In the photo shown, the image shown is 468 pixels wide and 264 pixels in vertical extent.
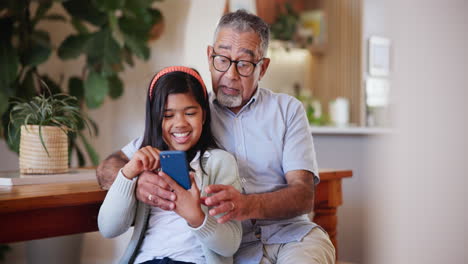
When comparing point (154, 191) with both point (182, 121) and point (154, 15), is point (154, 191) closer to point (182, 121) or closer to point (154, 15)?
point (182, 121)

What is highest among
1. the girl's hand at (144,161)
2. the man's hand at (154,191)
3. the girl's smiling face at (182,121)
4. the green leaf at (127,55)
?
the green leaf at (127,55)

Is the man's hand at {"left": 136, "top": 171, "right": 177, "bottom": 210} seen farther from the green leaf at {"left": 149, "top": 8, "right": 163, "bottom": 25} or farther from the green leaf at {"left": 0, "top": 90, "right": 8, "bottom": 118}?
the green leaf at {"left": 149, "top": 8, "right": 163, "bottom": 25}

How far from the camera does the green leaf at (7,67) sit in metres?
3.02

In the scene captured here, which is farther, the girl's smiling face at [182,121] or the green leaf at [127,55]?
the green leaf at [127,55]

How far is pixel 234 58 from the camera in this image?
67.5 inches

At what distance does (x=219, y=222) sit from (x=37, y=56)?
2.30m

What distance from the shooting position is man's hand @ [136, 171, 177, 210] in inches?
53.3

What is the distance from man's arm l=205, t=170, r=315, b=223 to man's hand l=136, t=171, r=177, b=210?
121 millimetres

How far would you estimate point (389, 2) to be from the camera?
2.25ft

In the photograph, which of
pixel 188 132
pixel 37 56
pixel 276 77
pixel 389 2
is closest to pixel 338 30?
pixel 276 77

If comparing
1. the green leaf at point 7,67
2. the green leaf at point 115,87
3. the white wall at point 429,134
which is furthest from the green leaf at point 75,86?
the white wall at point 429,134

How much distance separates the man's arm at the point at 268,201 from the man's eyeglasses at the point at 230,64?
37 cm

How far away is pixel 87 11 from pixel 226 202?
94.7 inches

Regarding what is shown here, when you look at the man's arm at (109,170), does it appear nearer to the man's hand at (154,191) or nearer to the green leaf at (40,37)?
the man's hand at (154,191)
